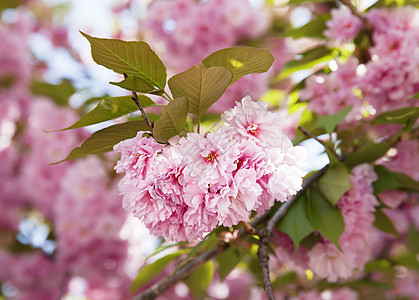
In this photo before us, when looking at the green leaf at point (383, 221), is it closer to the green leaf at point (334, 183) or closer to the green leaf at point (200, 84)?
the green leaf at point (334, 183)

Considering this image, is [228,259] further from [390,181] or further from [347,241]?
[390,181]

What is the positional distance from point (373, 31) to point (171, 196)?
0.81m

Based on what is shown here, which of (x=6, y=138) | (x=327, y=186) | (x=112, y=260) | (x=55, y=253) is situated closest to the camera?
(x=327, y=186)

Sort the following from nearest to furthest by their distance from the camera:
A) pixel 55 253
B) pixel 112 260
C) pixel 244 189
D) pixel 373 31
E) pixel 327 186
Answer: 1. pixel 244 189
2. pixel 327 186
3. pixel 373 31
4. pixel 112 260
5. pixel 55 253

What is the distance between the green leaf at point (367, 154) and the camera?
848 mm

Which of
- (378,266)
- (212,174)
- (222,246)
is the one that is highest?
(212,174)

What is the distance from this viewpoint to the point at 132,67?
0.56 metres

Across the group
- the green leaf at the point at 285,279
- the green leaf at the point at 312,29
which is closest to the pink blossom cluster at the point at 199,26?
the green leaf at the point at 312,29

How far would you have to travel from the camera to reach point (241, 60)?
0.57 m

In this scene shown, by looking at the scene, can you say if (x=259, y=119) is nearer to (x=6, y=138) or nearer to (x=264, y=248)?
(x=264, y=248)

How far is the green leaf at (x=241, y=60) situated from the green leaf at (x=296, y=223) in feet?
1.05

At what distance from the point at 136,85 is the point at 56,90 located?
6.09ft

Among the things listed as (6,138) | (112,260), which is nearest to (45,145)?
(6,138)

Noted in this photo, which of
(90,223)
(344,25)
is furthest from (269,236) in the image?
(90,223)
